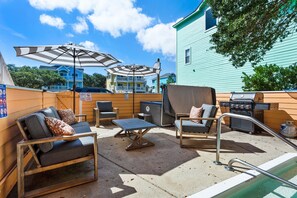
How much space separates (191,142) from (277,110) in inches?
119

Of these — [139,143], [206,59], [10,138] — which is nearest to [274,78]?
[206,59]

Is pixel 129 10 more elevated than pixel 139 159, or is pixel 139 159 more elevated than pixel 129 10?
pixel 129 10

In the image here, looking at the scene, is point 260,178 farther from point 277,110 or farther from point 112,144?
point 277,110

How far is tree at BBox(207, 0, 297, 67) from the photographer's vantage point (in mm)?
4523

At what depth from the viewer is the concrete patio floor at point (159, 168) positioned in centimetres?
197

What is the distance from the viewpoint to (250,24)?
15.4 ft

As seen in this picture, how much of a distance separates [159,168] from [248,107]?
369 centimetres

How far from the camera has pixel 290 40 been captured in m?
5.92

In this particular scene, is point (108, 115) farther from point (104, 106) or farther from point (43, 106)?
point (43, 106)

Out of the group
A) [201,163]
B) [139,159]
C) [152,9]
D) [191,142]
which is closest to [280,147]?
[191,142]

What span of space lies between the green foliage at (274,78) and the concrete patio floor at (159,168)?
7.45ft

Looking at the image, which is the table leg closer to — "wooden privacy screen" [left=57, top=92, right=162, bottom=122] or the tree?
"wooden privacy screen" [left=57, top=92, right=162, bottom=122]

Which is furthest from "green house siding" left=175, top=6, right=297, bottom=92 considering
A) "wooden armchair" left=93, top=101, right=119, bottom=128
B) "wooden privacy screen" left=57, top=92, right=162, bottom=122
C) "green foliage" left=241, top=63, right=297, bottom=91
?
"wooden armchair" left=93, top=101, right=119, bottom=128

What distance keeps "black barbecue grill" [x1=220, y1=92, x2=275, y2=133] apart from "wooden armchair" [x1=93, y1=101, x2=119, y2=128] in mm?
4064
